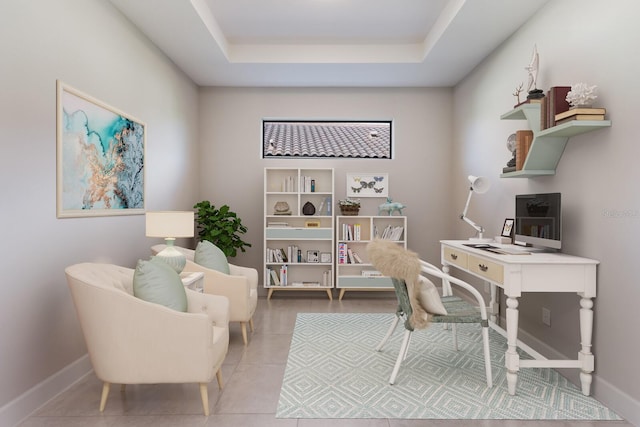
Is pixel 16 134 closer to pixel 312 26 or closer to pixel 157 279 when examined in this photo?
pixel 157 279

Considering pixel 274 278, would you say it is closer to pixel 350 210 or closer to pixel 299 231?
pixel 299 231

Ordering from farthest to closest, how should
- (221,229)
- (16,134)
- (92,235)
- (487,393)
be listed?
1. (221,229)
2. (92,235)
3. (487,393)
4. (16,134)

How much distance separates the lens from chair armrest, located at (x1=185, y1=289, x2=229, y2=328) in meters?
2.78

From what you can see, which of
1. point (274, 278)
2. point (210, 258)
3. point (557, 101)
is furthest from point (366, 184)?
point (557, 101)

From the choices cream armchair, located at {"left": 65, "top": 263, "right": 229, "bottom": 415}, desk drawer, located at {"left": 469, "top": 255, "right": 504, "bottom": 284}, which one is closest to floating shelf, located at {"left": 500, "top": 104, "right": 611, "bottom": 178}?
desk drawer, located at {"left": 469, "top": 255, "right": 504, "bottom": 284}

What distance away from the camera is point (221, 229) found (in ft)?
17.0

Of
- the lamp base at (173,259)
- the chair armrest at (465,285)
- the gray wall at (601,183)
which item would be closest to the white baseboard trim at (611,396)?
the gray wall at (601,183)

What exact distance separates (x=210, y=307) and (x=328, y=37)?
3.39 m

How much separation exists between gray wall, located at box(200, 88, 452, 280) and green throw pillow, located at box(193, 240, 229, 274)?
6.19ft

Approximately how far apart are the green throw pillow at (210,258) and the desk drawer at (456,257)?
83.5 inches

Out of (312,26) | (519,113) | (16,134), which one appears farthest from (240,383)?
(312,26)

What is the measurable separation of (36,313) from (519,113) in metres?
3.71

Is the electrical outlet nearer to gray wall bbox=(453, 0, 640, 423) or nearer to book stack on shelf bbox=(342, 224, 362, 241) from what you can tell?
gray wall bbox=(453, 0, 640, 423)

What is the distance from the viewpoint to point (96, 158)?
3199mm
